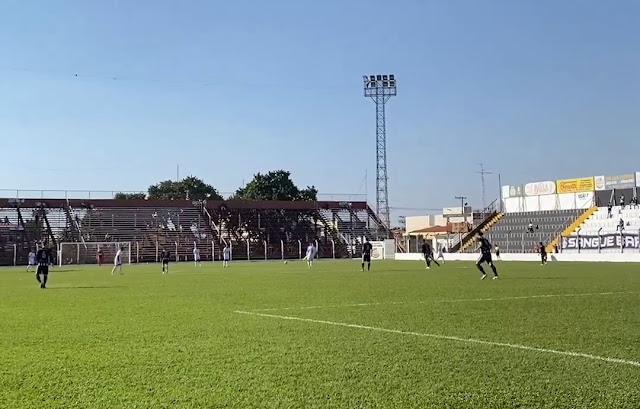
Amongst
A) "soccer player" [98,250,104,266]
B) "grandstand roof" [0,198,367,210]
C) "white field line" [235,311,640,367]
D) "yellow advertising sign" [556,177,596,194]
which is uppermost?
"yellow advertising sign" [556,177,596,194]

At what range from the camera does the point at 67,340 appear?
11258 mm

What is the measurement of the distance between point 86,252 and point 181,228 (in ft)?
46.3

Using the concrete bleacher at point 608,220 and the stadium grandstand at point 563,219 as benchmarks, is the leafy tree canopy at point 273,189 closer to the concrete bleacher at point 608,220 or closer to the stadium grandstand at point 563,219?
the stadium grandstand at point 563,219

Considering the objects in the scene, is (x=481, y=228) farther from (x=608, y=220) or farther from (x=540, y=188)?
(x=608, y=220)

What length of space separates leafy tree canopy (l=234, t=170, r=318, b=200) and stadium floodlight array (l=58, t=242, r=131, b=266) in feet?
151

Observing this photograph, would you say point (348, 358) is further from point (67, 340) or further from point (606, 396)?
point (67, 340)

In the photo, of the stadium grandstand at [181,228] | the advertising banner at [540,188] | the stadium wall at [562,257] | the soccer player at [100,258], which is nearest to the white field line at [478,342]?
the stadium wall at [562,257]

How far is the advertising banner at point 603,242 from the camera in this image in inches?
2108

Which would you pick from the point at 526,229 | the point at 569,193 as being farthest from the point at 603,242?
the point at 569,193

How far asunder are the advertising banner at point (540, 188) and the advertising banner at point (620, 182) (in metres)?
7.16

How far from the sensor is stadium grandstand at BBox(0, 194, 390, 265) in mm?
69812

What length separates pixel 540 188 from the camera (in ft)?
280

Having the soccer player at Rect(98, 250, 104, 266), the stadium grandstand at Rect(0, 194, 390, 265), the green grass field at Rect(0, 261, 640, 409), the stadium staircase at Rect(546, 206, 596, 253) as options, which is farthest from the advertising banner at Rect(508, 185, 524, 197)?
the green grass field at Rect(0, 261, 640, 409)

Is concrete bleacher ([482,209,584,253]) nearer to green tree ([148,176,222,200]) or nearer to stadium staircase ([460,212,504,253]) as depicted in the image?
stadium staircase ([460,212,504,253])
